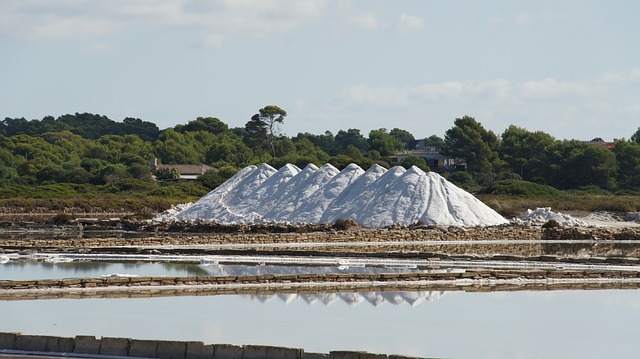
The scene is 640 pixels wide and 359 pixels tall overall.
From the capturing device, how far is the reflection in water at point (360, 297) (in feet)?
47.8

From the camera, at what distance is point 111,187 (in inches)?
2285

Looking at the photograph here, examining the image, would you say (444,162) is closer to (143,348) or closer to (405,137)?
(405,137)

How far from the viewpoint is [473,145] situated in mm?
67125

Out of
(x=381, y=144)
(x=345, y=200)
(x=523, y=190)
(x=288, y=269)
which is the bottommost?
(x=288, y=269)

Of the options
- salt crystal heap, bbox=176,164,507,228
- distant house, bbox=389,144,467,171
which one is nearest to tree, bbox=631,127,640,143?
distant house, bbox=389,144,467,171

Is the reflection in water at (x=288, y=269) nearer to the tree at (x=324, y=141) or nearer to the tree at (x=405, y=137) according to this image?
the tree at (x=324, y=141)

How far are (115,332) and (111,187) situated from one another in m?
47.1

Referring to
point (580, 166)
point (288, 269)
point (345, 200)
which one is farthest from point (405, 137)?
point (288, 269)

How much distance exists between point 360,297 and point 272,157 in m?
60.1

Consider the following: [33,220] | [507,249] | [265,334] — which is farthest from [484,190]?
[265,334]

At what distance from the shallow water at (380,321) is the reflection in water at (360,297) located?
1 cm

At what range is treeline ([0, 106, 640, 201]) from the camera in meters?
59.2

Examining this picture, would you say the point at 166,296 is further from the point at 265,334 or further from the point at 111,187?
the point at 111,187

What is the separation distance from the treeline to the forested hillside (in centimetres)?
6
